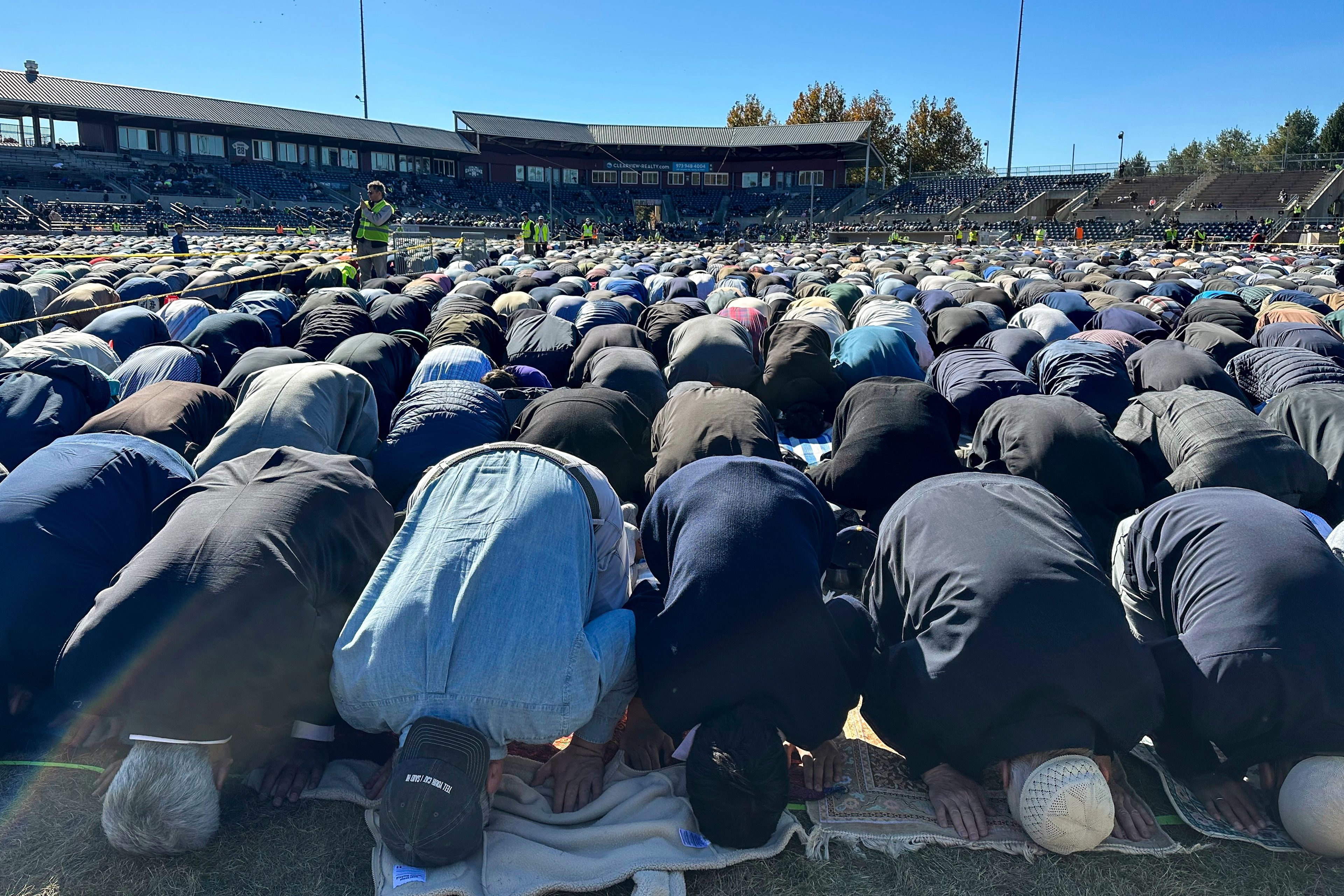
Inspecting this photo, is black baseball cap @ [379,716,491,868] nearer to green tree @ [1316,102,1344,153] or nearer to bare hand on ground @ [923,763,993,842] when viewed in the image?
bare hand on ground @ [923,763,993,842]

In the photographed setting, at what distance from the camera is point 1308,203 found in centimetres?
3878

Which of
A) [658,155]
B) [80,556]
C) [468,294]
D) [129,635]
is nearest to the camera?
[129,635]

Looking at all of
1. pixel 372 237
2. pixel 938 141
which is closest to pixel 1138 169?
pixel 938 141

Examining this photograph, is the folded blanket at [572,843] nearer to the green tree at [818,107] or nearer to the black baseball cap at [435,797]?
the black baseball cap at [435,797]

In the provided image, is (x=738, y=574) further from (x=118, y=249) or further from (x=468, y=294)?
(x=118, y=249)

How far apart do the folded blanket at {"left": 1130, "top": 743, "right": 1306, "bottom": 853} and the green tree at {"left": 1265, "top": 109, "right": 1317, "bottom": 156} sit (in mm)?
75050

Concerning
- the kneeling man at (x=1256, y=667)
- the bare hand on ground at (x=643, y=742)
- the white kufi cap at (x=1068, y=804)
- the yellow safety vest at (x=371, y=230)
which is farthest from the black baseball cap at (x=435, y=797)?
the yellow safety vest at (x=371, y=230)

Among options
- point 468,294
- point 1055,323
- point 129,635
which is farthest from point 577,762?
point 468,294

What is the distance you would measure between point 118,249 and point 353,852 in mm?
24721

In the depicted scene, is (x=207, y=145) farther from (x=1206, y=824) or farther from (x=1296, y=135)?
(x=1296, y=135)

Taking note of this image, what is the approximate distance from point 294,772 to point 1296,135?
82974 millimetres

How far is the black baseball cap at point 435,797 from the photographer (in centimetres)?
236

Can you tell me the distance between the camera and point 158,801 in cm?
246

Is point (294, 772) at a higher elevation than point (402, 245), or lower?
lower
